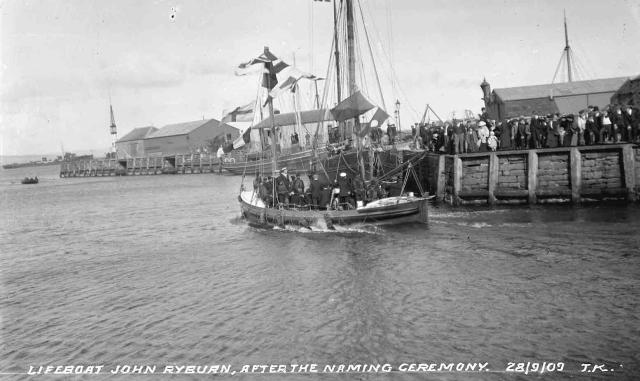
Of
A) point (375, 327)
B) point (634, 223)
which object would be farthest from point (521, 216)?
point (375, 327)

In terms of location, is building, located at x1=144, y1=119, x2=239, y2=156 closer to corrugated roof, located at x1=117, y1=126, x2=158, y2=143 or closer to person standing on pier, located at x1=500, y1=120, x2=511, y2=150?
corrugated roof, located at x1=117, y1=126, x2=158, y2=143

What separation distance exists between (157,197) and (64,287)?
35.2m

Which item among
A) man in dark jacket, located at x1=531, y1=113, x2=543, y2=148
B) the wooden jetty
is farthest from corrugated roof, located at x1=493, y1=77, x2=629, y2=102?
the wooden jetty

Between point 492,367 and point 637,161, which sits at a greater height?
point 637,161

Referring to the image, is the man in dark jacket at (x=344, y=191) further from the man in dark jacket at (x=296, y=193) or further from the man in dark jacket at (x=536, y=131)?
the man in dark jacket at (x=536, y=131)

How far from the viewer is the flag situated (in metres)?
25.9

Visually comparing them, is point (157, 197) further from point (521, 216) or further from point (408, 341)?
point (408, 341)

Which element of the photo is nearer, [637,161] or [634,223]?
[634,223]

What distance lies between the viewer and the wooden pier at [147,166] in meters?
94.5

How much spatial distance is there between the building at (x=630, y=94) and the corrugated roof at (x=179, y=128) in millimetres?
81426

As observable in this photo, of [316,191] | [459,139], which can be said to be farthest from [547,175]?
[316,191]

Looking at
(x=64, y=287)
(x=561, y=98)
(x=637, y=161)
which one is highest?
(x=561, y=98)

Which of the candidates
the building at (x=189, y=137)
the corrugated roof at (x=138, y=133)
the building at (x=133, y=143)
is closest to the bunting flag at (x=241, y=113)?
the building at (x=189, y=137)

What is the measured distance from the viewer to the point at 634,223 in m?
21.5
